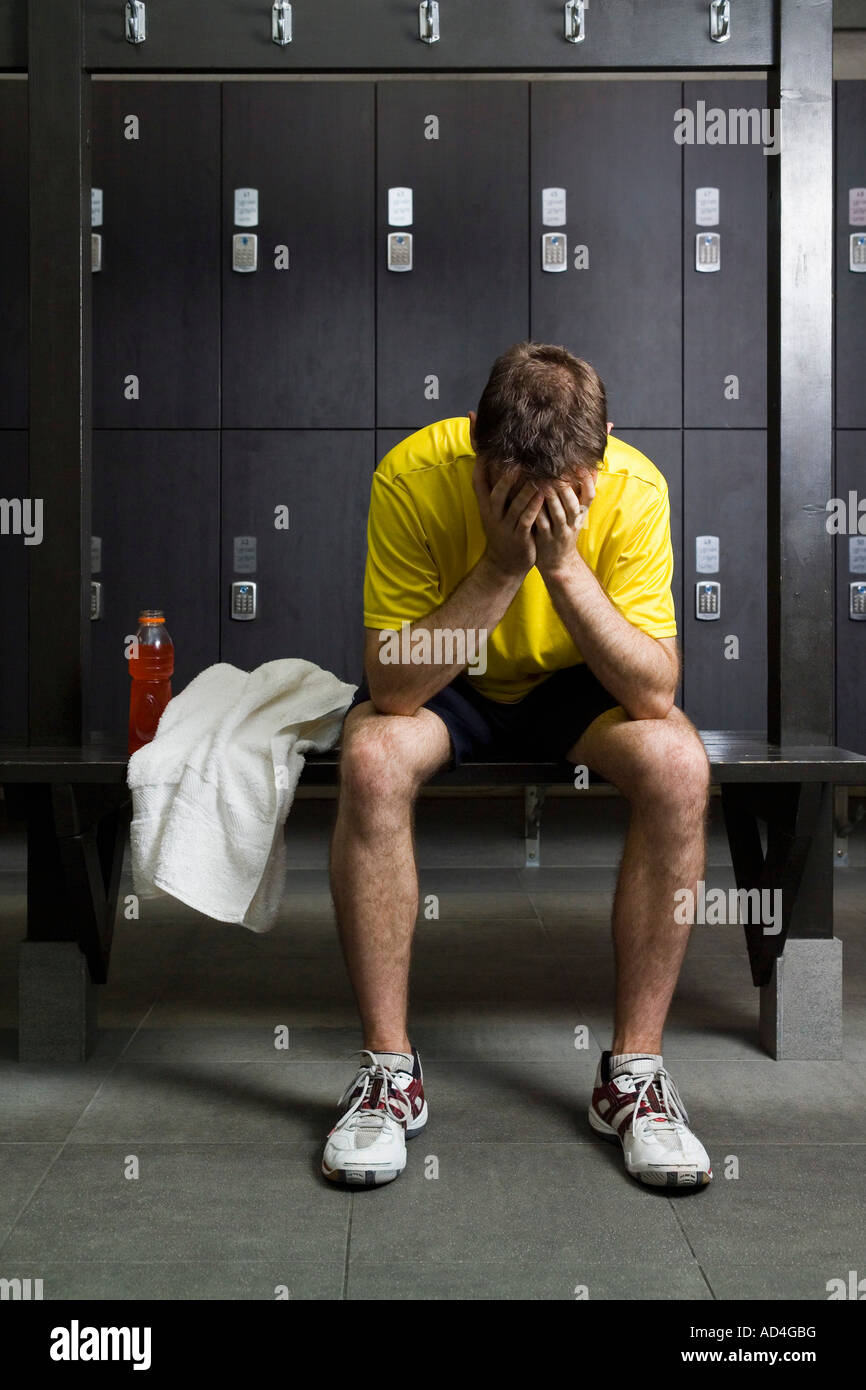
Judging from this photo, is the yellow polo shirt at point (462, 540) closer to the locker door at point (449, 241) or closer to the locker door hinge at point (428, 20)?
the locker door hinge at point (428, 20)

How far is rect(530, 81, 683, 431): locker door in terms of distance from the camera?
3.88m

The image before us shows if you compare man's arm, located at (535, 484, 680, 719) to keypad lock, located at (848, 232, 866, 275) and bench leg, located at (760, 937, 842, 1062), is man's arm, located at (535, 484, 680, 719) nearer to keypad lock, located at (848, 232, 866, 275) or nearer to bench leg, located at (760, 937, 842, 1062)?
bench leg, located at (760, 937, 842, 1062)

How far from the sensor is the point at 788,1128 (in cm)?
166

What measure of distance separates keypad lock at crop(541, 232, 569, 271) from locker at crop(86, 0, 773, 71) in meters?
1.96

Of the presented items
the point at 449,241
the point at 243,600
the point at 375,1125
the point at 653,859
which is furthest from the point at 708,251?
the point at 375,1125

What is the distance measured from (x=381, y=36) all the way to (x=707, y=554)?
2.30 meters

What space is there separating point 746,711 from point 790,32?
235 cm

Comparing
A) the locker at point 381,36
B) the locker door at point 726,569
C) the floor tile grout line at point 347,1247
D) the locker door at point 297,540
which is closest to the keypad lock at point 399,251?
the locker door at point 297,540

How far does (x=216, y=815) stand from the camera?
67.7 inches

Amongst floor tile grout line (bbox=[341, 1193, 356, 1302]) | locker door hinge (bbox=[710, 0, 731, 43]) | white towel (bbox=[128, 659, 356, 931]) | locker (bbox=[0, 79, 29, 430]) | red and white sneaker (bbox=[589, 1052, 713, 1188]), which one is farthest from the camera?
locker (bbox=[0, 79, 29, 430])

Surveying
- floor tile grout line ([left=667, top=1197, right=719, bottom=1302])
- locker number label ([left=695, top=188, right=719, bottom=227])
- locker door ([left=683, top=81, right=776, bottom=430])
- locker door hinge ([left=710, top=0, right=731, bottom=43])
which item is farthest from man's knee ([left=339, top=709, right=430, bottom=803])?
locker number label ([left=695, top=188, right=719, bottom=227])

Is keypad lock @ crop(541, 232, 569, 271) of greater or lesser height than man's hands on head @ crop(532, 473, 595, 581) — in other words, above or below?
above

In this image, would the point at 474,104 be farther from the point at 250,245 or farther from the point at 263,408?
the point at 263,408

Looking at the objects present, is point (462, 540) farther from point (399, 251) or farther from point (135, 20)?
point (399, 251)
